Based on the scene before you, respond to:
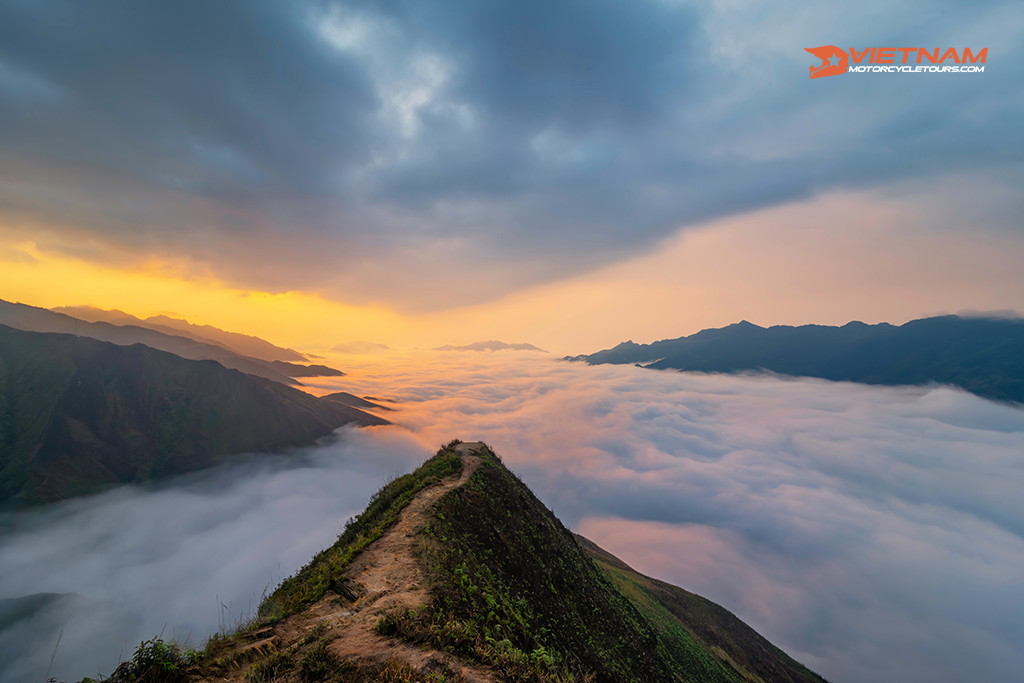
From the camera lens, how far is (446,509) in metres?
21.9

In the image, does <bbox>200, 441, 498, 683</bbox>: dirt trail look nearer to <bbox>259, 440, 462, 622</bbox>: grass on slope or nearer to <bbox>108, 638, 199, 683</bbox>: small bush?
<bbox>259, 440, 462, 622</bbox>: grass on slope

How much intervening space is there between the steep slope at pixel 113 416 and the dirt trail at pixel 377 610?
562 feet

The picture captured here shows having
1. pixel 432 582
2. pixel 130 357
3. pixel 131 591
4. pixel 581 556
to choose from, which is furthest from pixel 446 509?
pixel 130 357

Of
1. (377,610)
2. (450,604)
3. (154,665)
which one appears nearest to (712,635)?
(450,604)

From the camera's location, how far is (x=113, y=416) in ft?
447

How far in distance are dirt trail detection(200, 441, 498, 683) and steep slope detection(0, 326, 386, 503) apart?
171 m

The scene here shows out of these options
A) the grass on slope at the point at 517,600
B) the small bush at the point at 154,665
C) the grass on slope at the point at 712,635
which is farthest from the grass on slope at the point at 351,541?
the grass on slope at the point at 712,635

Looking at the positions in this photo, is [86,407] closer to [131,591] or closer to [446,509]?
[131,591]

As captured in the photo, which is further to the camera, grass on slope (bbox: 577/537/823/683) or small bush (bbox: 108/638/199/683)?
grass on slope (bbox: 577/537/823/683)

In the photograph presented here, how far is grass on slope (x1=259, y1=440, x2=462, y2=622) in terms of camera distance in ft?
49.4

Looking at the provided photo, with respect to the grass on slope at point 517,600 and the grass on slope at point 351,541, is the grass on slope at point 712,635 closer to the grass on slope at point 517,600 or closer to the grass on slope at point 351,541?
the grass on slope at point 517,600

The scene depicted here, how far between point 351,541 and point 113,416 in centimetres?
17907

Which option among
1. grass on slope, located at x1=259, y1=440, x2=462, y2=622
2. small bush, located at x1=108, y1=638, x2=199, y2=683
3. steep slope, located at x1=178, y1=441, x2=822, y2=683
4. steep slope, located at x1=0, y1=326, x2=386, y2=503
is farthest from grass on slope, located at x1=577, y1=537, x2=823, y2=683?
steep slope, located at x1=0, y1=326, x2=386, y2=503

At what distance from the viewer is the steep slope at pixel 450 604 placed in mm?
10102
